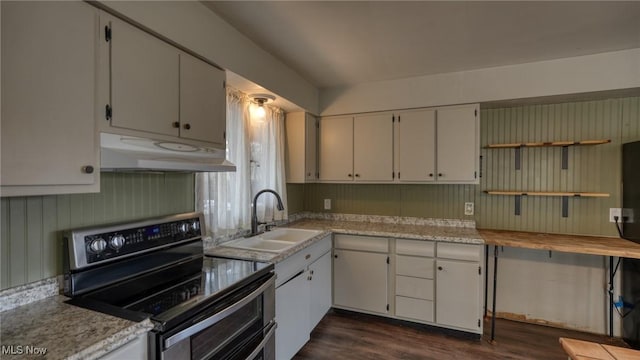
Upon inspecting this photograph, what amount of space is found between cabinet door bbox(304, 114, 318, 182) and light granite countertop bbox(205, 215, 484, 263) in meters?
0.56

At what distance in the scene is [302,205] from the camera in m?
3.53

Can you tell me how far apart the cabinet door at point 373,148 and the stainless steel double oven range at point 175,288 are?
1682 mm

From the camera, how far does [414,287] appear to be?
265cm

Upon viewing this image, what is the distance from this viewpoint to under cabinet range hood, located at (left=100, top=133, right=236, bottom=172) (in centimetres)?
120

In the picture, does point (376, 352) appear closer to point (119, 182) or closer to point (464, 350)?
point (464, 350)

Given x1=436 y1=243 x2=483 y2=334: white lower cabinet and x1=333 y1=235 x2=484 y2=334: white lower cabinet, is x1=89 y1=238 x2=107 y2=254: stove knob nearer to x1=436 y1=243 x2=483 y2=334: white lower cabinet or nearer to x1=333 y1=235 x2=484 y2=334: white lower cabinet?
x1=333 y1=235 x2=484 y2=334: white lower cabinet

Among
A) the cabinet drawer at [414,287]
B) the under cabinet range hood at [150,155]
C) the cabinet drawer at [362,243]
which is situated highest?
the under cabinet range hood at [150,155]

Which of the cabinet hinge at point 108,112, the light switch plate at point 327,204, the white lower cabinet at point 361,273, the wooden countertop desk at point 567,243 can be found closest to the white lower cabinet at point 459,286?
the wooden countertop desk at point 567,243

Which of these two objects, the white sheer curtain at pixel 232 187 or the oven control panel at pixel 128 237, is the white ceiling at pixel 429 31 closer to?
the white sheer curtain at pixel 232 187

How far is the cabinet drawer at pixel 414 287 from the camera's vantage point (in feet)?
8.53

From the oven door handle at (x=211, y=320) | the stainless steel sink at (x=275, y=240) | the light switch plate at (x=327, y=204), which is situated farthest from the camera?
the light switch plate at (x=327, y=204)

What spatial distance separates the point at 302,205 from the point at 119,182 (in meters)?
2.22

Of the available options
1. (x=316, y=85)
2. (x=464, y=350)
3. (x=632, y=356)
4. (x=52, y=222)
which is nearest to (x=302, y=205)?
(x=316, y=85)

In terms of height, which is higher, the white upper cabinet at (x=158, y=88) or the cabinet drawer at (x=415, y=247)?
the white upper cabinet at (x=158, y=88)
